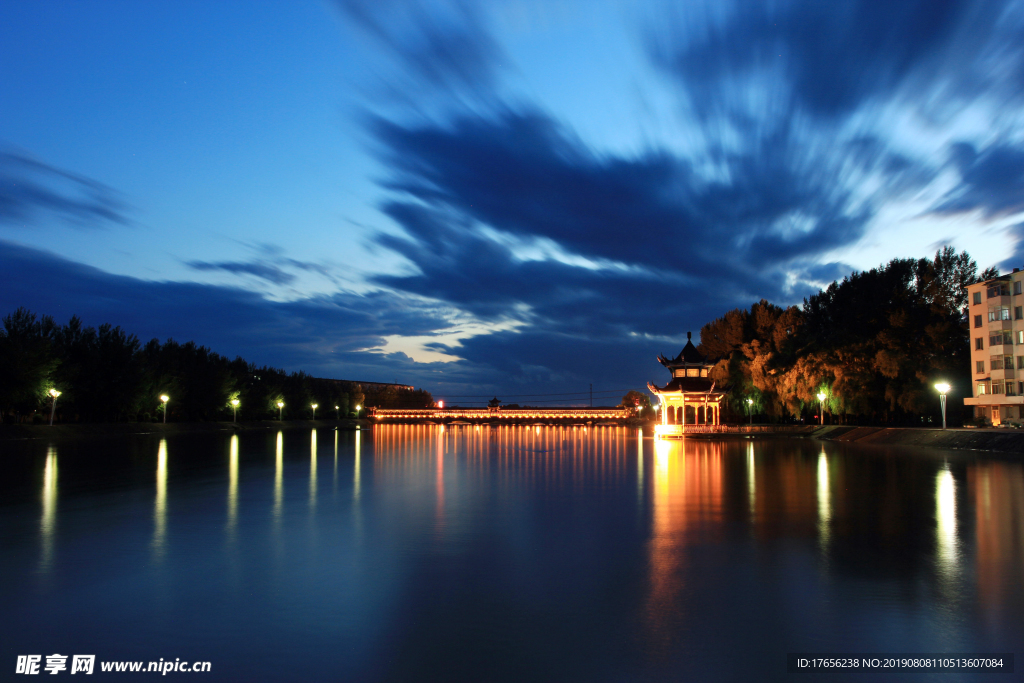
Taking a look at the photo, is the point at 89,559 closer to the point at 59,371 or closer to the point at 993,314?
the point at 59,371

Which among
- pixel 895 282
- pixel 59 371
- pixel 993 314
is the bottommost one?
pixel 59 371

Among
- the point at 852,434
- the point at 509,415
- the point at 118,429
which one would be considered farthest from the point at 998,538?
the point at 509,415

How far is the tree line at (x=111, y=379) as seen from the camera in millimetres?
42281

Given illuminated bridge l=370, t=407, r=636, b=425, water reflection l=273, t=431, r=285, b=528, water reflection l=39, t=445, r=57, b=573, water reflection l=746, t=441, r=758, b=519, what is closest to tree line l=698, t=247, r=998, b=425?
water reflection l=746, t=441, r=758, b=519

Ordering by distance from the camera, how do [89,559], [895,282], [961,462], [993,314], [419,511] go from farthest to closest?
[895,282]
[993,314]
[961,462]
[419,511]
[89,559]

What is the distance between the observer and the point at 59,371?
155ft

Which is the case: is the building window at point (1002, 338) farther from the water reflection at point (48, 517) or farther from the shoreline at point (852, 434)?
the water reflection at point (48, 517)

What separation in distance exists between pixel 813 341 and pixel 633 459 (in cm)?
3605

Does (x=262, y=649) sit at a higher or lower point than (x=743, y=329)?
lower

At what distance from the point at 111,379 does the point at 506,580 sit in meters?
56.3

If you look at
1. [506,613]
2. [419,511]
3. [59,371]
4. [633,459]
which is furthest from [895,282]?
[59,371]

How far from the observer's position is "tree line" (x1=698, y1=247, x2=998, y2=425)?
48.8 meters

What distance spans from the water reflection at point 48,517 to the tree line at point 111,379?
27989 mm

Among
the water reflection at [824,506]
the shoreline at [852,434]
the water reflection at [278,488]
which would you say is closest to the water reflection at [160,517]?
the water reflection at [278,488]
